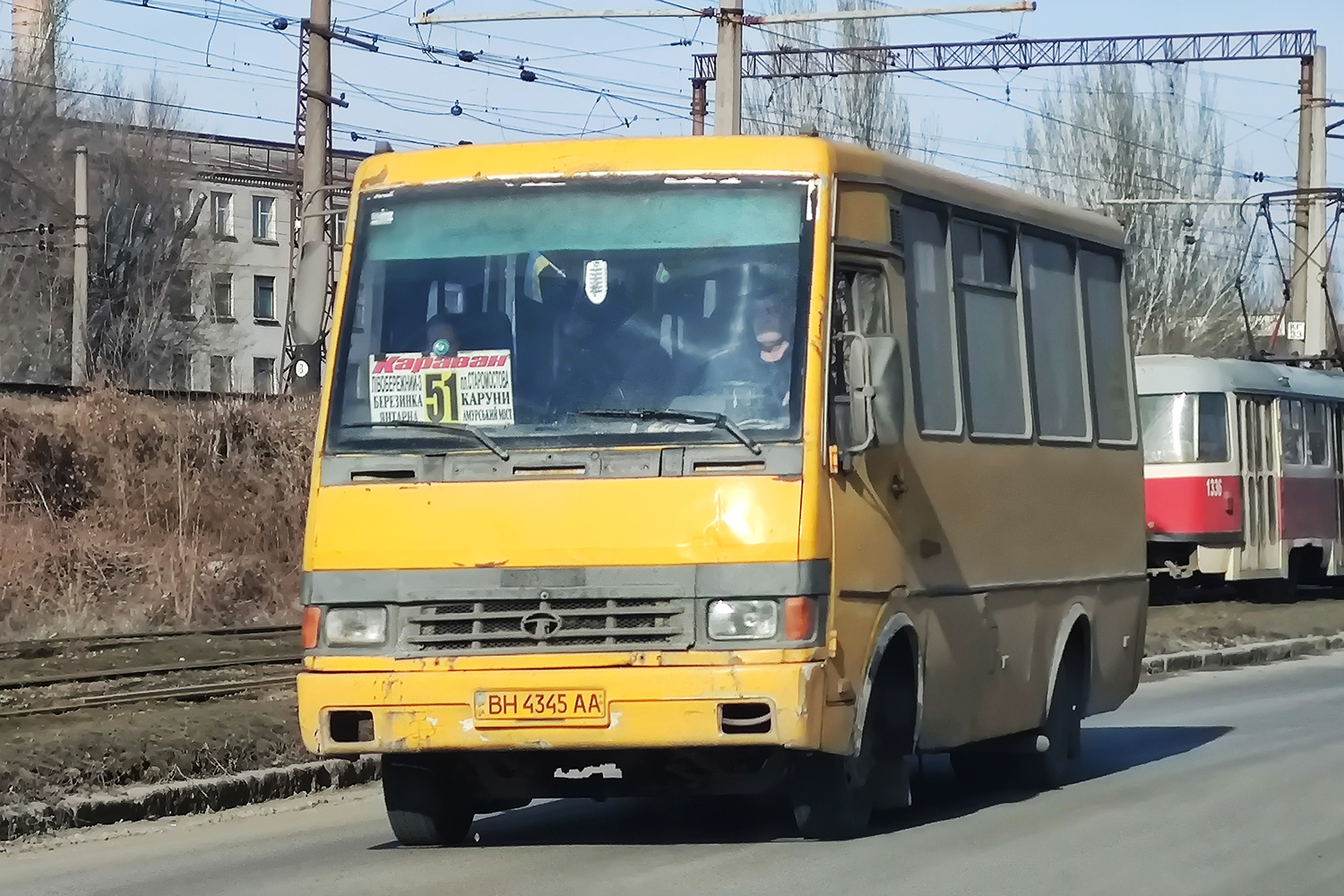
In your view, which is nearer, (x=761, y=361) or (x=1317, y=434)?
(x=761, y=361)

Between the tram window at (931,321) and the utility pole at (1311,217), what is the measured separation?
88.5 feet

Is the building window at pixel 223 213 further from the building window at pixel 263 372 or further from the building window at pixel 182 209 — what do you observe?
the building window at pixel 182 209

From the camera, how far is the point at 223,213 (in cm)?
7719

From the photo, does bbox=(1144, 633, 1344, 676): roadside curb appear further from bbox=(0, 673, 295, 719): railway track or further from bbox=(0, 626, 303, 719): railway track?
bbox=(0, 673, 295, 719): railway track

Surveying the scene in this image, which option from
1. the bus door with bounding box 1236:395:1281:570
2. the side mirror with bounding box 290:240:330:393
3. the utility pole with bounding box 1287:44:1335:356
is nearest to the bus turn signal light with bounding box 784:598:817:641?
the side mirror with bounding box 290:240:330:393

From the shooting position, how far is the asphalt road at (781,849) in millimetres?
8406

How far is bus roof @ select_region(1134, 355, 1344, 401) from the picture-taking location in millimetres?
28906

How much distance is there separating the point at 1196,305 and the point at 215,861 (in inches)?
2380

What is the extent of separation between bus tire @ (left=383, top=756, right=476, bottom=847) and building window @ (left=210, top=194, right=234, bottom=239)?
67663mm

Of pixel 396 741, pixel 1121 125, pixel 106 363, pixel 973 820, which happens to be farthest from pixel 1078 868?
pixel 1121 125

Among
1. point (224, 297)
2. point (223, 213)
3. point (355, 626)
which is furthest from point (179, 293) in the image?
point (355, 626)

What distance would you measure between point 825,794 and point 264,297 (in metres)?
71.4

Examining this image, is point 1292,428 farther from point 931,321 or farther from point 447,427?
point 447,427

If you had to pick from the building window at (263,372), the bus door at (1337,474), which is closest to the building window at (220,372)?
the building window at (263,372)
